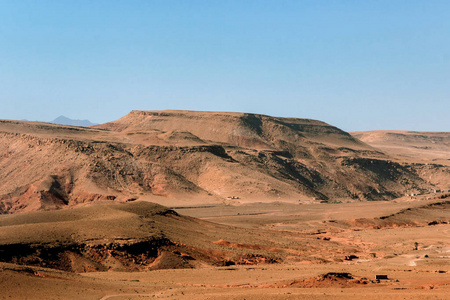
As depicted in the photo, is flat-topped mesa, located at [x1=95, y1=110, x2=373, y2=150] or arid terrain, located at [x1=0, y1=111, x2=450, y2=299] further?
flat-topped mesa, located at [x1=95, y1=110, x2=373, y2=150]

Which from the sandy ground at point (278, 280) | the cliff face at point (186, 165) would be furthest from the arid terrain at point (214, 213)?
the cliff face at point (186, 165)

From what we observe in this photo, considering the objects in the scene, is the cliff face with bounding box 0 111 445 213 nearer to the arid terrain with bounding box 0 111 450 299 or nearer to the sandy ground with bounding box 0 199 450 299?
the arid terrain with bounding box 0 111 450 299

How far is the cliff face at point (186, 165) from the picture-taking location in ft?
294

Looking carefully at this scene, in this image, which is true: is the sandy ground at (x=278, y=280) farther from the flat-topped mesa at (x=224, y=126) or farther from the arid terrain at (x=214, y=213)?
the flat-topped mesa at (x=224, y=126)

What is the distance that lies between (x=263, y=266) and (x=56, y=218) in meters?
18.9

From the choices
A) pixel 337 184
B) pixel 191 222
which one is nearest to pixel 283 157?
pixel 337 184

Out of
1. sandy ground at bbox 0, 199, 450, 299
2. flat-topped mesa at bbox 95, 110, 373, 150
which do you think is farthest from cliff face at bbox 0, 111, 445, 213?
sandy ground at bbox 0, 199, 450, 299

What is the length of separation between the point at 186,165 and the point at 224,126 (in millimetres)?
34409

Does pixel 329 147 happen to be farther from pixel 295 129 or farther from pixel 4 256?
pixel 4 256

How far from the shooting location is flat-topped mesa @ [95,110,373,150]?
13625 cm

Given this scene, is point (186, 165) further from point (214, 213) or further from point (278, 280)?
point (278, 280)

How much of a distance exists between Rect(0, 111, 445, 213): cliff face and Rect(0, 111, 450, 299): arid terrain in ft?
1.12

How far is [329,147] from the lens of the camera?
478 feet

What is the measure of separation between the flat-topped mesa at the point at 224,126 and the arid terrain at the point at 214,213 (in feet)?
1.41
